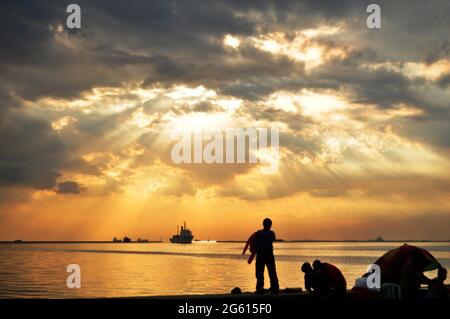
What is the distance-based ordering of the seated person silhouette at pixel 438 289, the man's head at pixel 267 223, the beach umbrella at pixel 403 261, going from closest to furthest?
the seated person silhouette at pixel 438 289, the beach umbrella at pixel 403 261, the man's head at pixel 267 223

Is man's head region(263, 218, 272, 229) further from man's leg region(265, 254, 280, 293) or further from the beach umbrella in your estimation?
the beach umbrella

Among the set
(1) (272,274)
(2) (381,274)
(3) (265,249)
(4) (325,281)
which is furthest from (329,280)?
(1) (272,274)

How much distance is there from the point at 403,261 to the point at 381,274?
95 cm

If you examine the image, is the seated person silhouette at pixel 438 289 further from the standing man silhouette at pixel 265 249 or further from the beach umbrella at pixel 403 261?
the standing man silhouette at pixel 265 249

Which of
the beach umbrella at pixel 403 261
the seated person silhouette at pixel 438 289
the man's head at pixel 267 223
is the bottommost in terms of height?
the seated person silhouette at pixel 438 289

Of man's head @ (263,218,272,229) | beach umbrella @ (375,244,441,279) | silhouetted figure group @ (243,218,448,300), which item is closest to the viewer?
silhouetted figure group @ (243,218,448,300)

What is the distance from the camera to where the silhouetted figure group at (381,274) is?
18000 millimetres

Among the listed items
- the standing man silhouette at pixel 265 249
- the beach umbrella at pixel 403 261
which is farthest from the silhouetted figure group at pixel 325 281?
the beach umbrella at pixel 403 261

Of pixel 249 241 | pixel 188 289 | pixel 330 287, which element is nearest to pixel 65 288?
pixel 188 289

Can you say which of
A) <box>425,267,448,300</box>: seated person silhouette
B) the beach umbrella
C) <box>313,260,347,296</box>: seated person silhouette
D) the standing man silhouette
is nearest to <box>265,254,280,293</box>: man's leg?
the standing man silhouette

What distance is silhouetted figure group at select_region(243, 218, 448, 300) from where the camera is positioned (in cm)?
1800

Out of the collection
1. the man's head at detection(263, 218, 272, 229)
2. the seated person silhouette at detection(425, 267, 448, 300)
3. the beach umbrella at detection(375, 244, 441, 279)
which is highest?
the man's head at detection(263, 218, 272, 229)

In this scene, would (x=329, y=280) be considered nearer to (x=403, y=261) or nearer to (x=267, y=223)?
(x=267, y=223)
